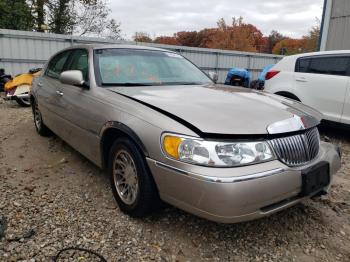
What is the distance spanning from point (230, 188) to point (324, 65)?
4687mm

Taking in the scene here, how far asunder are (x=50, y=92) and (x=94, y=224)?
226 cm

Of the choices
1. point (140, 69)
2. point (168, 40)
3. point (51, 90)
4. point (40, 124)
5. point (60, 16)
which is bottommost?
point (40, 124)

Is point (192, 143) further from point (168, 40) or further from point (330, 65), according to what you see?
point (168, 40)

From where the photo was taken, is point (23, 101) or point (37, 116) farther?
point (23, 101)

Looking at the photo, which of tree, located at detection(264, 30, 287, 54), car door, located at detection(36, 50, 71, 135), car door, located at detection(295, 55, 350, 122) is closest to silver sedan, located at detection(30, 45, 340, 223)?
car door, located at detection(36, 50, 71, 135)

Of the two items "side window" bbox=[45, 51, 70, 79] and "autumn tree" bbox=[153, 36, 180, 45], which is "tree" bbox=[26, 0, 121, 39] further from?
"autumn tree" bbox=[153, 36, 180, 45]

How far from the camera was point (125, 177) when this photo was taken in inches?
108

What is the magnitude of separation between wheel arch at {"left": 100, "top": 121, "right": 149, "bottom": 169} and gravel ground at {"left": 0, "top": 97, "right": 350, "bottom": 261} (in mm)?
495

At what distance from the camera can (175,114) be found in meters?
2.31

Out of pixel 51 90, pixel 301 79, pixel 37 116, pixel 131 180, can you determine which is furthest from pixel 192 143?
pixel 301 79

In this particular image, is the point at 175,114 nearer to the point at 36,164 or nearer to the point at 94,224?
the point at 94,224

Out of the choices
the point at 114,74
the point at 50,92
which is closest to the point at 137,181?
the point at 114,74

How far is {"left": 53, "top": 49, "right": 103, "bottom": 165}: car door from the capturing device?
3.03 meters

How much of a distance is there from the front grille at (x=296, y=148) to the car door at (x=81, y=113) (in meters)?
1.60
